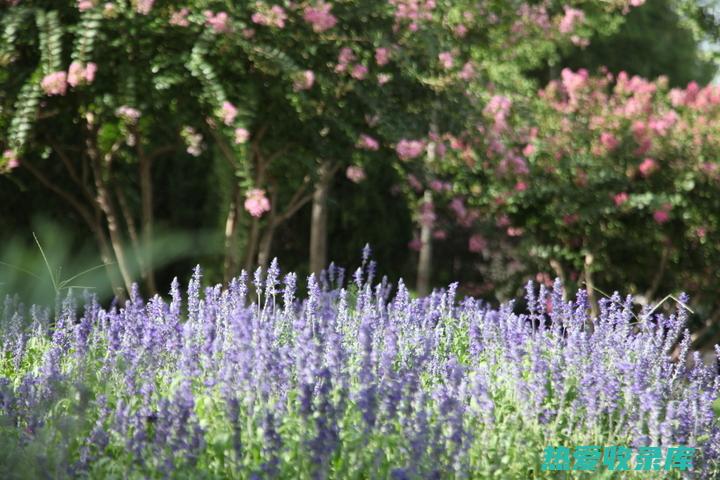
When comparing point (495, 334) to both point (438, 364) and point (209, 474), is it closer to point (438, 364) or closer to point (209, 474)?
point (438, 364)

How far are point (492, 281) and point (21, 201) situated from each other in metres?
4.69

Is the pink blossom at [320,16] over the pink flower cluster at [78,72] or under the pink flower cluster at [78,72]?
over

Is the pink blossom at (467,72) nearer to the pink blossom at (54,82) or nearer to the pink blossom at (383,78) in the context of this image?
the pink blossom at (383,78)

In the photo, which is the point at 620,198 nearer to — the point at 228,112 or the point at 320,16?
the point at 320,16

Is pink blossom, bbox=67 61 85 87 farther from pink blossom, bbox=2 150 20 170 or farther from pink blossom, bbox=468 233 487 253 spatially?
pink blossom, bbox=468 233 487 253

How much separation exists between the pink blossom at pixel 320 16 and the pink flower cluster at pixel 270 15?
0.16 metres

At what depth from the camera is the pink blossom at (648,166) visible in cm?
959

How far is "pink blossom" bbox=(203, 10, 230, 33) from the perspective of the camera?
21.2ft

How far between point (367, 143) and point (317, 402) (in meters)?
4.22

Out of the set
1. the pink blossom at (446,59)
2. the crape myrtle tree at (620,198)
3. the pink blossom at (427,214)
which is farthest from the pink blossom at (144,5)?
the pink blossom at (427,214)

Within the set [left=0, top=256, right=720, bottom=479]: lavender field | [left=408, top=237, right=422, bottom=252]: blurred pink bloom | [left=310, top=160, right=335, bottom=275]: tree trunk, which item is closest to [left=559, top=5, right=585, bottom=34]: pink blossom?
[left=408, top=237, right=422, bottom=252]: blurred pink bloom

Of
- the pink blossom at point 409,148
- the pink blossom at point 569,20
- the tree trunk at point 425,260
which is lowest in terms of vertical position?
the tree trunk at point 425,260

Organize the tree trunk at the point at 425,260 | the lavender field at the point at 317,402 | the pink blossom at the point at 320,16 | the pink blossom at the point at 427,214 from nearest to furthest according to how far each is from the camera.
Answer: the lavender field at the point at 317,402
the pink blossom at the point at 320,16
the pink blossom at the point at 427,214
the tree trunk at the point at 425,260

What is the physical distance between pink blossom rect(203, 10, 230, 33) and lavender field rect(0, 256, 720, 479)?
272cm
